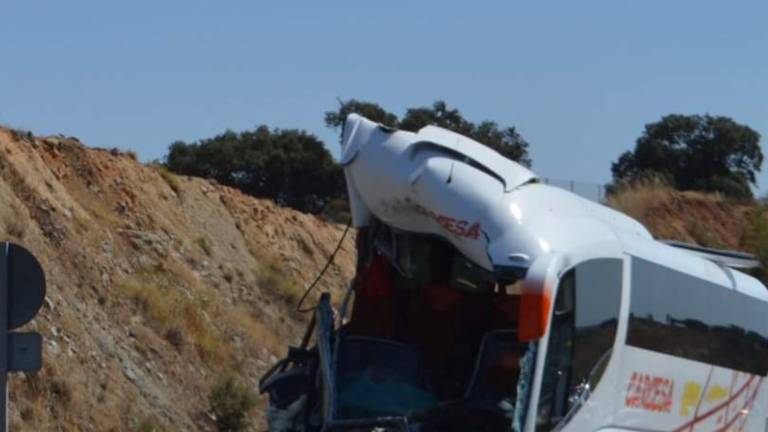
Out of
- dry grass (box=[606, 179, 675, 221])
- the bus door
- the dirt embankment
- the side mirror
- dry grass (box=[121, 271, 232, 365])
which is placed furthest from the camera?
the dirt embankment

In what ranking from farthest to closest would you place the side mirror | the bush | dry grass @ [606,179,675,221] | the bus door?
dry grass @ [606,179,675,221]
the bush
the bus door
the side mirror

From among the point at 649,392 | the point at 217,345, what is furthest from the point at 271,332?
the point at 649,392

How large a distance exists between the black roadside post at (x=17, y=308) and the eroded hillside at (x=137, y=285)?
33.2ft

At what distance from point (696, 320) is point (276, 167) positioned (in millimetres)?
39595

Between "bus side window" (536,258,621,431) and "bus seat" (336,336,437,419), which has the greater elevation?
"bus side window" (536,258,621,431)

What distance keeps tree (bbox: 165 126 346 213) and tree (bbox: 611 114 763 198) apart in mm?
19903

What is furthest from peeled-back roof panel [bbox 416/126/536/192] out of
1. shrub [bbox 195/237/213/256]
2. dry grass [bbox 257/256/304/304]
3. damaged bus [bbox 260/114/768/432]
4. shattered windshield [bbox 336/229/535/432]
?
dry grass [bbox 257/256/304/304]

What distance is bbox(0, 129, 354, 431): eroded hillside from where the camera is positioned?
23828 mm

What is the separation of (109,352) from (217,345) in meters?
3.43

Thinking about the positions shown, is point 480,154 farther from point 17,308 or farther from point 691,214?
point 691,214

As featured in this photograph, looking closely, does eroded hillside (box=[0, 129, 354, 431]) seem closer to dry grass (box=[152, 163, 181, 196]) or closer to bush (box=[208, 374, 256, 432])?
dry grass (box=[152, 163, 181, 196])

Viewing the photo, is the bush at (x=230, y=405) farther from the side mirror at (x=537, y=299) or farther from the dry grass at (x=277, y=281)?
the side mirror at (x=537, y=299)

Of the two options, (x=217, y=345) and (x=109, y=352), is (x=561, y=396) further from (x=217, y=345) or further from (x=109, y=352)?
(x=217, y=345)

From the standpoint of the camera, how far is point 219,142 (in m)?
57.9
